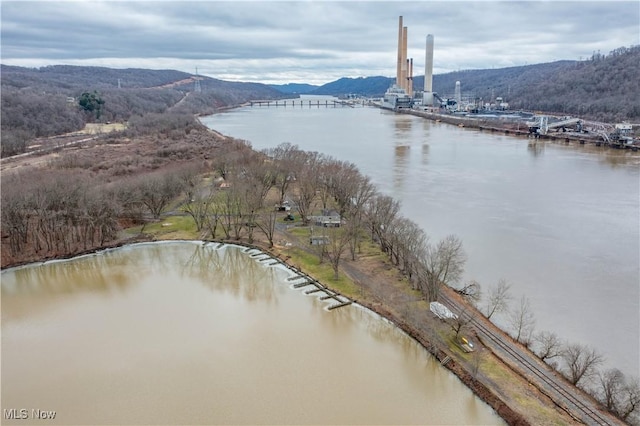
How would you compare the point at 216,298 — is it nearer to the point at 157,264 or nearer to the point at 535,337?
the point at 157,264

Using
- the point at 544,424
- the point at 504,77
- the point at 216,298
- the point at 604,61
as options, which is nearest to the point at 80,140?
the point at 216,298

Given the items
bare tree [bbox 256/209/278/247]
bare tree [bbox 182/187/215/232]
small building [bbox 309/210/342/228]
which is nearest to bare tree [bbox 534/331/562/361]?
small building [bbox 309/210/342/228]

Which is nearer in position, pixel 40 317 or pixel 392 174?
pixel 40 317

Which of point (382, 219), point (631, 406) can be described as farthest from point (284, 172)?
point (631, 406)

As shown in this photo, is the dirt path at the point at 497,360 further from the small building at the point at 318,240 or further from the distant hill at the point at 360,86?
the distant hill at the point at 360,86

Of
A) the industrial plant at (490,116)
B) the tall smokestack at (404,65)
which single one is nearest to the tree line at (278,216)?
the industrial plant at (490,116)

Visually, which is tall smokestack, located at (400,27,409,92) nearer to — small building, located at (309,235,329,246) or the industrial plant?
the industrial plant
